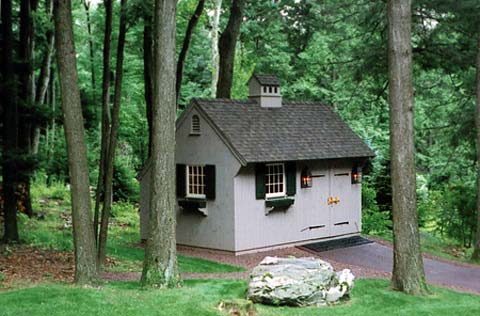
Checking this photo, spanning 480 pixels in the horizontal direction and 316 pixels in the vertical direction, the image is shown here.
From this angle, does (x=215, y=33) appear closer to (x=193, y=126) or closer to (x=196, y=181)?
(x=193, y=126)

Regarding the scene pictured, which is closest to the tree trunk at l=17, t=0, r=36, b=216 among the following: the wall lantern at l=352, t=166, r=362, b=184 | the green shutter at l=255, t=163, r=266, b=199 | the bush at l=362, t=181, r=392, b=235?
the green shutter at l=255, t=163, r=266, b=199

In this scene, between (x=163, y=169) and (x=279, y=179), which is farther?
(x=279, y=179)

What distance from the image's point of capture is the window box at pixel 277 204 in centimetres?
1856

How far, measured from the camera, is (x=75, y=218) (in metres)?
11.2

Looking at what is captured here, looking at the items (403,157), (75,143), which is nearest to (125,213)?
(75,143)

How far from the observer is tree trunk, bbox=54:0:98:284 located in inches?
430

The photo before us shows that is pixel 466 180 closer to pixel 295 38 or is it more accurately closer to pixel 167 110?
pixel 295 38

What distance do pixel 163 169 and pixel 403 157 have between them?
440 cm

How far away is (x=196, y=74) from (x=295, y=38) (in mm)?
6676

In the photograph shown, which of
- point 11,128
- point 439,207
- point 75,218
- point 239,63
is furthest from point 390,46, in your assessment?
point 239,63

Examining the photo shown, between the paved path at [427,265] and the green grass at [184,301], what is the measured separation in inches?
94.7

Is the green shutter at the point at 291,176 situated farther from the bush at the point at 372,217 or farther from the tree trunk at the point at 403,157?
the tree trunk at the point at 403,157

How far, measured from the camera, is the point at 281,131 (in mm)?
Answer: 19828

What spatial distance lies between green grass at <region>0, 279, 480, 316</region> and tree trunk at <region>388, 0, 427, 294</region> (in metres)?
0.51
